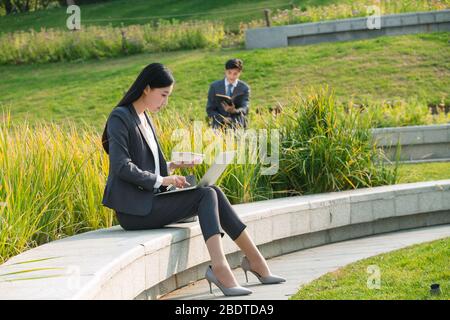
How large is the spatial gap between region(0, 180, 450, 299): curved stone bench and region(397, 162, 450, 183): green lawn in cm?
85

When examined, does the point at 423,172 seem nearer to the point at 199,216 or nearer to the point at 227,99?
the point at 227,99

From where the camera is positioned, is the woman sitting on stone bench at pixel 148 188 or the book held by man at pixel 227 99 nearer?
the woman sitting on stone bench at pixel 148 188

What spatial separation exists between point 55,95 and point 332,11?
6842 millimetres

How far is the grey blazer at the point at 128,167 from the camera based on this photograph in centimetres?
683

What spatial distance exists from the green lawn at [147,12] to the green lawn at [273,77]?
6.82 metres

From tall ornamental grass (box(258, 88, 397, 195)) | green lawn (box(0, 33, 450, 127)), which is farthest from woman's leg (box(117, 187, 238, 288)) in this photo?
green lawn (box(0, 33, 450, 127))

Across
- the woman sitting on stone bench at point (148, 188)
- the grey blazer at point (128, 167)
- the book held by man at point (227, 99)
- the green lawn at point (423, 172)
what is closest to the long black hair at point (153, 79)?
the woman sitting on stone bench at point (148, 188)

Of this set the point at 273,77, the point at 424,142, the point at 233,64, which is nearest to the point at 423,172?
the point at 424,142

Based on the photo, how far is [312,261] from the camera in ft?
26.3

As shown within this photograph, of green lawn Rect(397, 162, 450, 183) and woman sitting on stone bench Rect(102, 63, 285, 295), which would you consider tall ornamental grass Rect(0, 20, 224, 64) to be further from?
woman sitting on stone bench Rect(102, 63, 285, 295)

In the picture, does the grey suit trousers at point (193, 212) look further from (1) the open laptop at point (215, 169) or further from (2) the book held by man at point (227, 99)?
(2) the book held by man at point (227, 99)

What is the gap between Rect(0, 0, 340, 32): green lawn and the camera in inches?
1150
